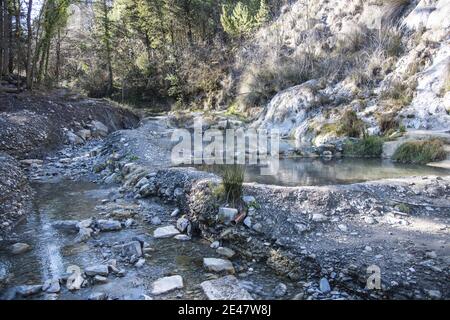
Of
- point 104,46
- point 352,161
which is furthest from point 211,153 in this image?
point 104,46

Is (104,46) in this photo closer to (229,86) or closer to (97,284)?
(229,86)

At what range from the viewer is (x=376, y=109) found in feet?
36.0

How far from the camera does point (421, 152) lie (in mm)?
7957

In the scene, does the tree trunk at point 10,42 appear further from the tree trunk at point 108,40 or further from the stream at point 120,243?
the tree trunk at point 108,40

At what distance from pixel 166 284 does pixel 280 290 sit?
3.47 ft

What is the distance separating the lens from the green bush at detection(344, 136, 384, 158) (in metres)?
8.75

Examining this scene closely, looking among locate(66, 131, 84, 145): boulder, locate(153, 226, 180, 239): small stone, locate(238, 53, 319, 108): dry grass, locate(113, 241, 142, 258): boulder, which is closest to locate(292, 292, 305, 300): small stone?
locate(113, 241, 142, 258): boulder

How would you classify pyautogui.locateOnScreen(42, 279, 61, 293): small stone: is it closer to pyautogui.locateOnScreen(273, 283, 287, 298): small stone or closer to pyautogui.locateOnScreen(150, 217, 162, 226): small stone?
pyautogui.locateOnScreen(150, 217, 162, 226): small stone

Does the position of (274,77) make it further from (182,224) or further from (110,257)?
(110,257)

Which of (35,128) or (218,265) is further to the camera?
(35,128)

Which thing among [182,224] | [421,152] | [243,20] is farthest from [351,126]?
[243,20]

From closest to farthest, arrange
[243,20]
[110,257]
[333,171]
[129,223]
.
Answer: [110,257]
[129,223]
[333,171]
[243,20]

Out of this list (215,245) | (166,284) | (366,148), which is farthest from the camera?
(366,148)

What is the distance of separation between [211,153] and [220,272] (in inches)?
226
